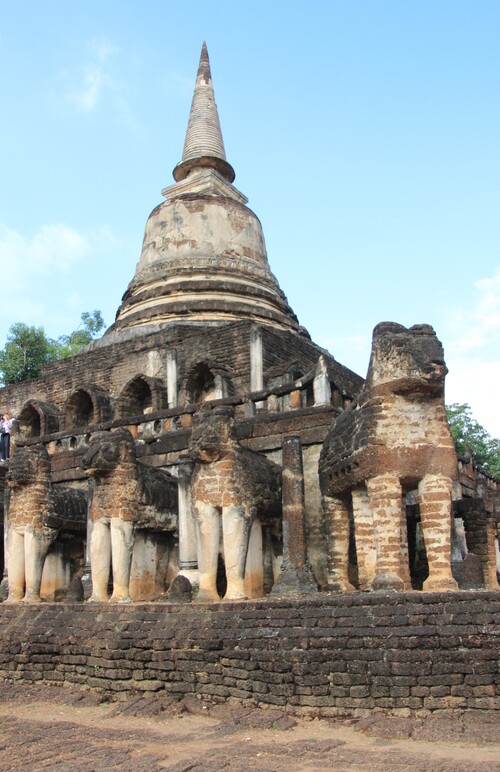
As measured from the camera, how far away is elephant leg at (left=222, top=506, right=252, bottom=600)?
Answer: 11.3m

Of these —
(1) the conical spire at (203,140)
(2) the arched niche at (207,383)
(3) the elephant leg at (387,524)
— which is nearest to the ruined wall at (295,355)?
(2) the arched niche at (207,383)

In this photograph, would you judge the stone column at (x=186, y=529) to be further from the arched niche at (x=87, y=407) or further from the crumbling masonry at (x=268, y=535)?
the arched niche at (x=87, y=407)

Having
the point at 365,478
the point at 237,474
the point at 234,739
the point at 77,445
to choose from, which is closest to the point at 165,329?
the point at 77,445

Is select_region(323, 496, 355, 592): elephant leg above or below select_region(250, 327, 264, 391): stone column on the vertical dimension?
below

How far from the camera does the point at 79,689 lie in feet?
35.4

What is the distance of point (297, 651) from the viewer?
29.4 ft

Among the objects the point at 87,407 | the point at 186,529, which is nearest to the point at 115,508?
the point at 186,529

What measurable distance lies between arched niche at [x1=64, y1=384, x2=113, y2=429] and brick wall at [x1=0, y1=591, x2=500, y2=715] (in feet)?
31.4

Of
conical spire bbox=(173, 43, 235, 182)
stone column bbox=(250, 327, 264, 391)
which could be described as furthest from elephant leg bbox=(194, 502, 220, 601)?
conical spire bbox=(173, 43, 235, 182)

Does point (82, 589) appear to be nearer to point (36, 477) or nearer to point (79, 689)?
point (36, 477)

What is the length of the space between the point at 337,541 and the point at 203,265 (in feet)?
46.0

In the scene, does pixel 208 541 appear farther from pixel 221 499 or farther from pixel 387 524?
pixel 387 524

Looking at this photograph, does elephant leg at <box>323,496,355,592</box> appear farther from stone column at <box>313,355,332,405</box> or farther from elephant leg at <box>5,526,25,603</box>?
elephant leg at <box>5,526,25,603</box>

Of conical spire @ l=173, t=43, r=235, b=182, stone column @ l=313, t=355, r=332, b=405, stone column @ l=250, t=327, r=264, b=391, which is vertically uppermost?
conical spire @ l=173, t=43, r=235, b=182
